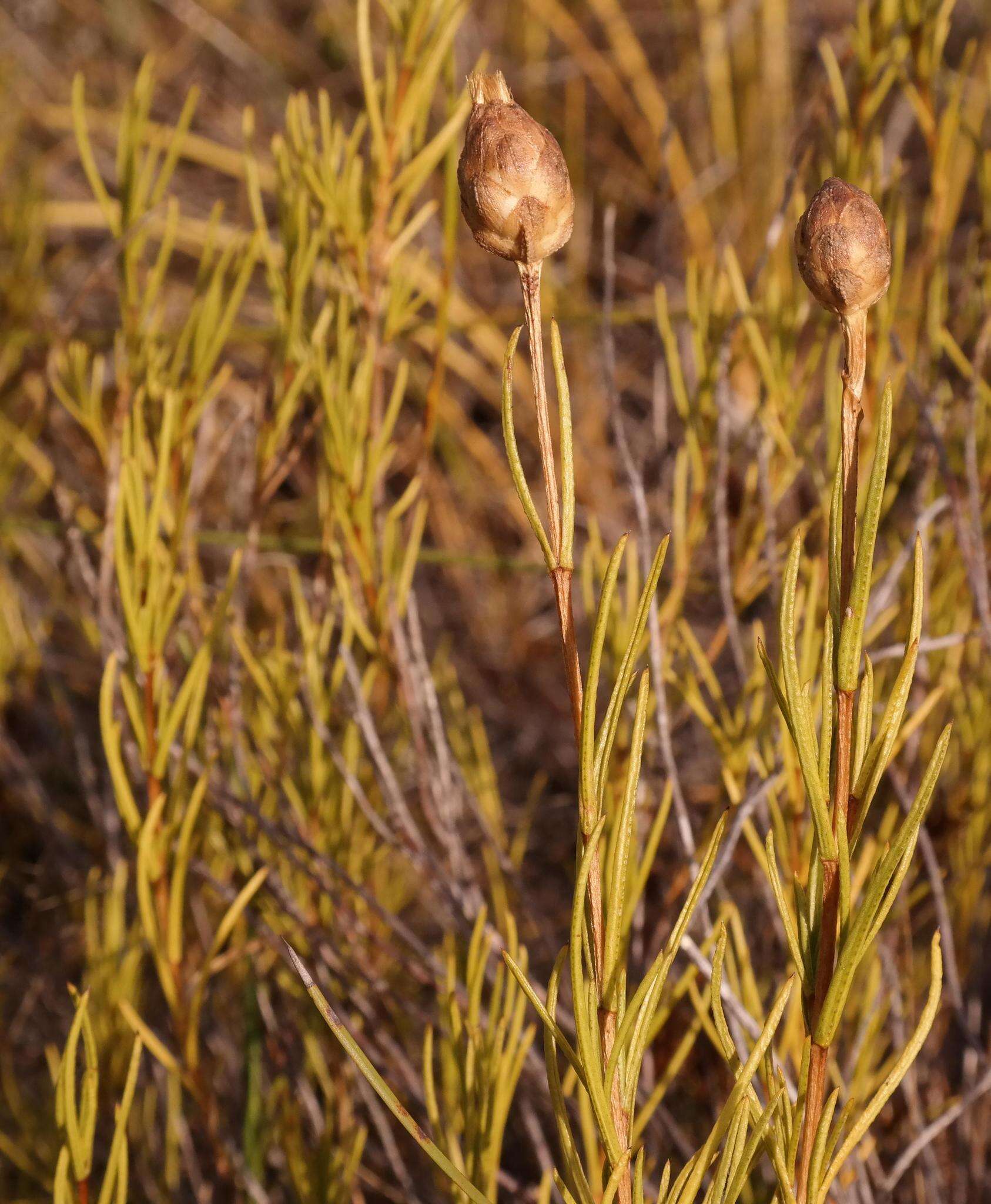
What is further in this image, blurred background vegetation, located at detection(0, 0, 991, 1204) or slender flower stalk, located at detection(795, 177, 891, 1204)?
blurred background vegetation, located at detection(0, 0, 991, 1204)

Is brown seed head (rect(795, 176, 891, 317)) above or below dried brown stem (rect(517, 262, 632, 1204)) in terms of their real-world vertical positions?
above

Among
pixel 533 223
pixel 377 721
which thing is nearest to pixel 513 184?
pixel 533 223

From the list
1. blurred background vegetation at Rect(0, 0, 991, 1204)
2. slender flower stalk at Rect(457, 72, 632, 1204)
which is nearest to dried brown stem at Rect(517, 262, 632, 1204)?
slender flower stalk at Rect(457, 72, 632, 1204)

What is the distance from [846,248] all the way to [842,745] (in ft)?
0.44

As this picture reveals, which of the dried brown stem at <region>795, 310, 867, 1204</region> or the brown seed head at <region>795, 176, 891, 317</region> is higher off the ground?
the brown seed head at <region>795, 176, 891, 317</region>

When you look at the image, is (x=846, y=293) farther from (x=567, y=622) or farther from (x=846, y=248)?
(x=567, y=622)

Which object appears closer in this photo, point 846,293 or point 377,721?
point 846,293

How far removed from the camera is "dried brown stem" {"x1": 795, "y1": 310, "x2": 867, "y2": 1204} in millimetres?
285

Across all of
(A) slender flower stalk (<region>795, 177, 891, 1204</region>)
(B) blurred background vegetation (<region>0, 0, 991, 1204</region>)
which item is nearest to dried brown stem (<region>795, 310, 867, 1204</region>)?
(A) slender flower stalk (<region>795, 177, 891, 1204</region>)

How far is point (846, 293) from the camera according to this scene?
11.2 inches

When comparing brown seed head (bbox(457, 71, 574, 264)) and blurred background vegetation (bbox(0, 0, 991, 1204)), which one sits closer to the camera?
brown seed head (bbox(457, 71, 574, 264))

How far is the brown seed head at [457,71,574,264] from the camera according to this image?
0.92 ft

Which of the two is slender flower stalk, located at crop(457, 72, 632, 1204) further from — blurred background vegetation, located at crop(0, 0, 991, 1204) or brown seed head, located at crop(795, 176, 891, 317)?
blurred background vegetation, located at crop(0, 0, 991, 1204)

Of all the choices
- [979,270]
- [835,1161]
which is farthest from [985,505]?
[835,1161]
